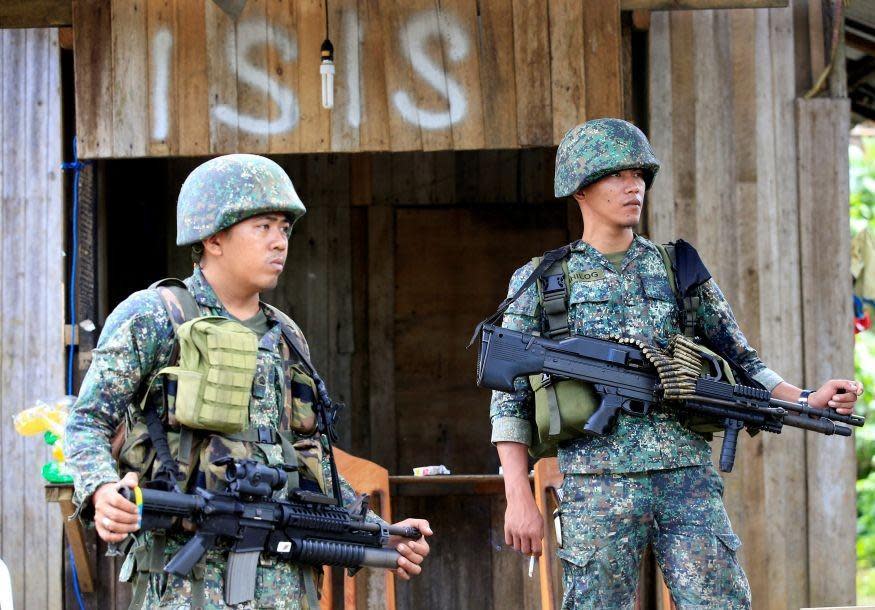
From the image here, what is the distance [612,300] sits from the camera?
4355mm

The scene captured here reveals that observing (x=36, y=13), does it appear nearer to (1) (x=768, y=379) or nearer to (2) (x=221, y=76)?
(2) (x=221, y=76)

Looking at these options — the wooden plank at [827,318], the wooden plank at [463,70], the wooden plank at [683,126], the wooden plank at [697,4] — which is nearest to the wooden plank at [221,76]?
the wooden plank at [463,70]

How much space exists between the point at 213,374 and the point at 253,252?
0.45 m

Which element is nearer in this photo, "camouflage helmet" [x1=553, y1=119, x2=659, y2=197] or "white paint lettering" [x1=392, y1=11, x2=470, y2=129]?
"camouflage helmet" [x1=553, y1=119, x2=659, y2=197]

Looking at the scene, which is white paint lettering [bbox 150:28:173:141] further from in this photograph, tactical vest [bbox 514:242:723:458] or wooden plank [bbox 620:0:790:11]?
tactical vest [bbox 514:242:723:458]

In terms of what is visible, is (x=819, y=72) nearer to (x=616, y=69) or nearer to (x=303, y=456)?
(x=616, y=69)

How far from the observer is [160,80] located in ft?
20.4

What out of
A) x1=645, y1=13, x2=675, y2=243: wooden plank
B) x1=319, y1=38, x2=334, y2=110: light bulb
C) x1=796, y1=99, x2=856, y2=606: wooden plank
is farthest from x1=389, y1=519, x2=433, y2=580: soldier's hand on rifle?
x1=796, y1=99, x2=856, y2=606: wooden plank

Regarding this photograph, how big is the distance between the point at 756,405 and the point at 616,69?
7.92ft

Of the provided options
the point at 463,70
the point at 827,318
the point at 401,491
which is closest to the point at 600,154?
the point at 463,70

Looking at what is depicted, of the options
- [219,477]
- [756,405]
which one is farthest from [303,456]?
[756,405]

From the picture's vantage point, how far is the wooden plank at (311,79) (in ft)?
20.3

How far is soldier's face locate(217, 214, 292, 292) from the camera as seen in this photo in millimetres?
3768

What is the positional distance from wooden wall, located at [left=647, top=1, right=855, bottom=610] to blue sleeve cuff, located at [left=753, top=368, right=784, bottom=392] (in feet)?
6.29
